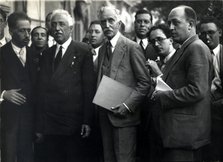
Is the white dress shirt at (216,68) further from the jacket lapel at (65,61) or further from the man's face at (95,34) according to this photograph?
the man's face at (95,34)

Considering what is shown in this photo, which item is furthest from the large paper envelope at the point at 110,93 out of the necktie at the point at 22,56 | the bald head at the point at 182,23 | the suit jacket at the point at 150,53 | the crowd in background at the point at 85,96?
the necktie at the point at 22,56

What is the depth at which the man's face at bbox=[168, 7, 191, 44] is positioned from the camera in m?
3.67

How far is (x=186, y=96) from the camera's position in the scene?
351 cm

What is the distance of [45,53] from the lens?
4652 millimetres

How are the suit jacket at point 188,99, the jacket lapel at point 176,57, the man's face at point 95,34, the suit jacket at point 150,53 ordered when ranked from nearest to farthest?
the suit jacket at point 188,99 → the jacket lapel at point 176,57 → the suit jacket at point 150,53 → the man's face at point 95,34

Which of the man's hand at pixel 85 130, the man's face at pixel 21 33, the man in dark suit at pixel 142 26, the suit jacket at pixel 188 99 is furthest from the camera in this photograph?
the man in dark suit at pixel 142 26

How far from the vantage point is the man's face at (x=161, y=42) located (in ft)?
15.1

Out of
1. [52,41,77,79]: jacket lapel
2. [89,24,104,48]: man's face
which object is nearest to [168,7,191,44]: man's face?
[52,41,77,79]: jacket lapel

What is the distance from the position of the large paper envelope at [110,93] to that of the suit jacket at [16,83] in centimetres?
94

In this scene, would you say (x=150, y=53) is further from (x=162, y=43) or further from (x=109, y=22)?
(x=109, y=22)

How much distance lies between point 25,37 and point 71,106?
1015mm

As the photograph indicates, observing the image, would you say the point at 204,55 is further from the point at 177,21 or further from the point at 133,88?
the point at 133,88

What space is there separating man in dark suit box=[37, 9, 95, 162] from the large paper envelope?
287 mm

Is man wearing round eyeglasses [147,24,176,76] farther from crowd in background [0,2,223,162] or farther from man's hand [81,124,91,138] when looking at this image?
man's hand [81,124,91,138]
